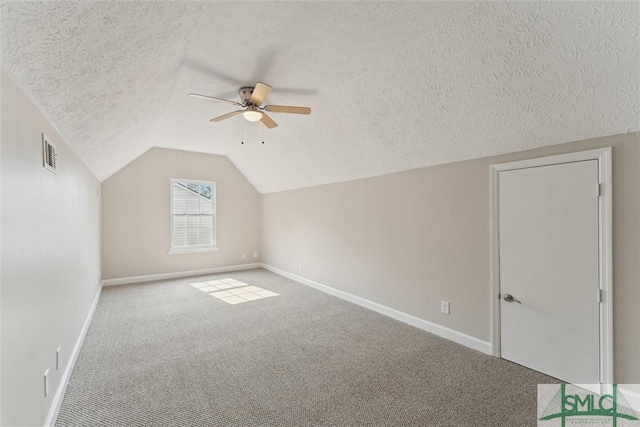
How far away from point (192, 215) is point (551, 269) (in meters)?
6.20

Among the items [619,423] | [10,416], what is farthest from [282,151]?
[619,423]

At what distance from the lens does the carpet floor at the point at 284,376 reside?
6.41 feet

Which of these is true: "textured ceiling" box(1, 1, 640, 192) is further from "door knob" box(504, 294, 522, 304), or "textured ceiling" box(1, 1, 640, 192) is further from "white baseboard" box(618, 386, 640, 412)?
"white baseboard" box(618, 386, 640, 412)

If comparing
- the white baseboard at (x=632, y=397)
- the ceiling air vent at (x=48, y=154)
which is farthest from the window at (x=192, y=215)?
the white baseboard at (x=632, y=397)

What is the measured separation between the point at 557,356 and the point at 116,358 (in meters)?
3.97

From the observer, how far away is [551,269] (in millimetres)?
2439

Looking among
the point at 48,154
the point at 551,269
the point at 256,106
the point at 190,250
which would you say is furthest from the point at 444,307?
the point at 190,250

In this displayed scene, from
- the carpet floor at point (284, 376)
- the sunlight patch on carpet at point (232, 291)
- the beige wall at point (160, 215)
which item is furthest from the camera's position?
the beige wall at point (160, 215)

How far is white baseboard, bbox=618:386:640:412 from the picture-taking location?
2.01 metres

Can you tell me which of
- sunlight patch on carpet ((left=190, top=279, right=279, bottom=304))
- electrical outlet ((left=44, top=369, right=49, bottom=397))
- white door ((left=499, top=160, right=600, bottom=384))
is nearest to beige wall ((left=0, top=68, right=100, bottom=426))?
electrical outlet ((left=44, top=369, right=49, bottom=397))

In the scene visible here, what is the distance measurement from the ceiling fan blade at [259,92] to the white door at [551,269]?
2.36 meters

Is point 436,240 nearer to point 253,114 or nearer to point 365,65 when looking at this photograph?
point 365,65

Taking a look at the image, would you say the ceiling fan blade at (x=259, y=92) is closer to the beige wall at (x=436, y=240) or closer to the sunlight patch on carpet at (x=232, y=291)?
the beige wall at (x=436, y=240)

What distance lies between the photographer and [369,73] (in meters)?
2.63
